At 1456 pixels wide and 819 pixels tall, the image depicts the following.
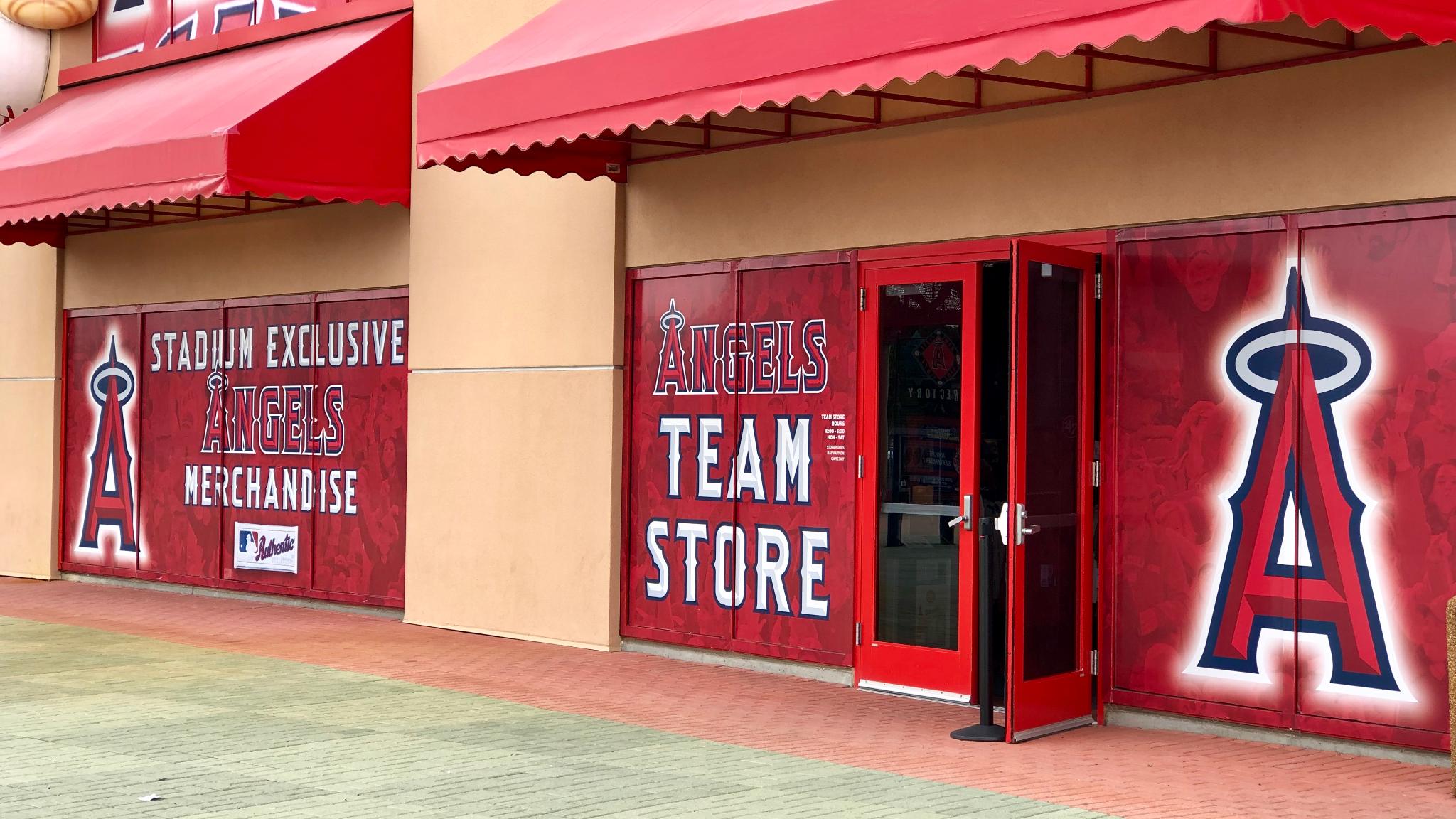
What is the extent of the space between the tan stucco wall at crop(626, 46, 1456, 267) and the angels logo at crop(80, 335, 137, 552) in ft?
23.6

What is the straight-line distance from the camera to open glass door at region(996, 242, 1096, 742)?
8.82m

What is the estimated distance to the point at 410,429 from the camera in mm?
13922

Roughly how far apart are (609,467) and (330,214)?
4294mm

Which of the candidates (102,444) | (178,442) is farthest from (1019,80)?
(102,444)

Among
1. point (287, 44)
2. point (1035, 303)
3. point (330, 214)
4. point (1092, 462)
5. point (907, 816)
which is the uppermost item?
point (287, 44)

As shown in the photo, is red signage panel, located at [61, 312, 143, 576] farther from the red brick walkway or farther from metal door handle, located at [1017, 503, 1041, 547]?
metal door handle, located at [1017, 503, 1041, 547]

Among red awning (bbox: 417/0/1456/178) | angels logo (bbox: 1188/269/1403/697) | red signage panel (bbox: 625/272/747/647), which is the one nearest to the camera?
red awning (bbox: 417/0/1456/178)

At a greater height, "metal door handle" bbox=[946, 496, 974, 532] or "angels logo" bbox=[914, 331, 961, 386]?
"angels logo" bbox=[914, 331, 961, 386]

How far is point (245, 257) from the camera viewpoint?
15594 millimetres

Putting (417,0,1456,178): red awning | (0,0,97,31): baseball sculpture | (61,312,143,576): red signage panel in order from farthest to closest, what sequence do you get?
(0,0,97,31): baseball sculpture, (61,312,143,576): red signage panel, (417,0,1456,178): red awning

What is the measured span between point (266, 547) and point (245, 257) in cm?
277

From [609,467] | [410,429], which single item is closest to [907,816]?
[609,467]

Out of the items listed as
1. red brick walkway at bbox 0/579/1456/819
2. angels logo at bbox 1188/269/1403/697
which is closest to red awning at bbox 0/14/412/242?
red brick walkway at bbox 0/579/1456/819

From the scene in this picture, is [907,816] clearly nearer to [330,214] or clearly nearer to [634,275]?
[634,275]
